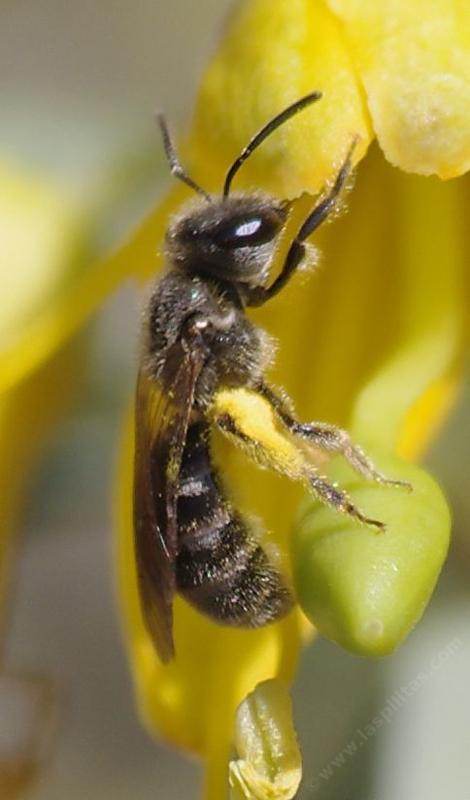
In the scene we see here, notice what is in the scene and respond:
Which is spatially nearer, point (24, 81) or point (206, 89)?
point (206, 89)

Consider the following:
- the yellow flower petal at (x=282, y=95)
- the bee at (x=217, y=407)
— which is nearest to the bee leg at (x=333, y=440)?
the bee at (x=217, y=407)

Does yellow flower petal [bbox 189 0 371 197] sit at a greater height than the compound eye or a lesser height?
greater

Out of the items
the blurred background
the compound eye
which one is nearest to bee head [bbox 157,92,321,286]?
the compound eye

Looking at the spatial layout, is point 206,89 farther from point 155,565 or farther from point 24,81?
point 24,81

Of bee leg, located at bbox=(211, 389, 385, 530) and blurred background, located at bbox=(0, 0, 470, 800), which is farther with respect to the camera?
blurred background, located at bbox=(0, 0, 470, 800)

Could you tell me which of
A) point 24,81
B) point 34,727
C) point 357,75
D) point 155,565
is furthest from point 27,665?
point 357,75

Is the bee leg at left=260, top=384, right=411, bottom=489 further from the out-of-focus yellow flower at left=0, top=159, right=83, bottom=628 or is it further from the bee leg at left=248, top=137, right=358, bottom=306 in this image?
the out-of-focus yellow flower at left=0, top=159, right=83, bottom=628

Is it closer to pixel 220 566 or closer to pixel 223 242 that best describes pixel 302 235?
pixel 223 242
